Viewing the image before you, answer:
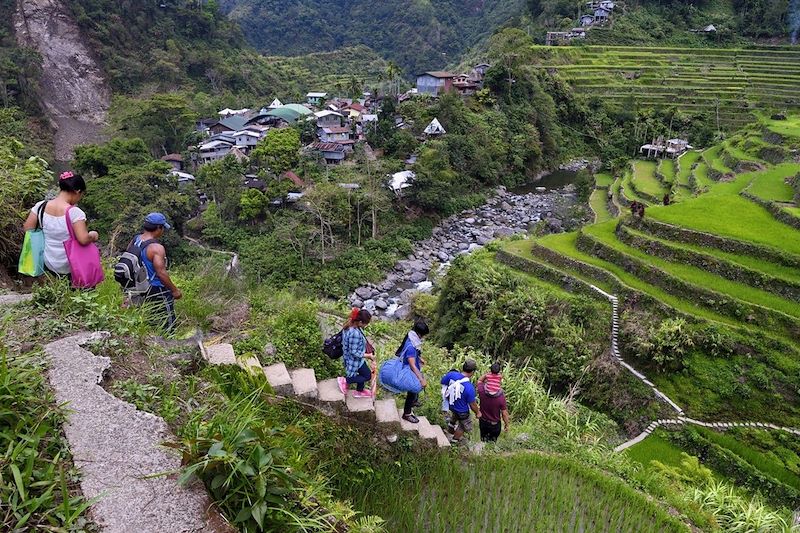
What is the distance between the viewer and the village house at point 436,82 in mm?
38906

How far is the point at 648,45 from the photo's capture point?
164 feet

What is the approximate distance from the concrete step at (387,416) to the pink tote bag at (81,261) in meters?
2.82

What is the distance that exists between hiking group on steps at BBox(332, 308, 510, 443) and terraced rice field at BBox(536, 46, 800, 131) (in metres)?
40.4

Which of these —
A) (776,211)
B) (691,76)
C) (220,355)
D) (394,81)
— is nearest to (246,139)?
(394,81)

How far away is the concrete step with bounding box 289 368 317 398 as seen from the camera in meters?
3.96

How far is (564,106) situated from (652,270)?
32.8 metres

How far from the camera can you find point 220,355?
4004 millimetres

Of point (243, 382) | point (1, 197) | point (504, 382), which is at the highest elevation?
point (1, 197)

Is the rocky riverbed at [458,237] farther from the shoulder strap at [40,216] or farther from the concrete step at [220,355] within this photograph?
the shoulder strap at [40,216]

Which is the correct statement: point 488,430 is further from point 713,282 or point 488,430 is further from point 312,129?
point 312,129

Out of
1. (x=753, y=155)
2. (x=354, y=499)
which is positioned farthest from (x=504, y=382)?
(x=753, y=155)

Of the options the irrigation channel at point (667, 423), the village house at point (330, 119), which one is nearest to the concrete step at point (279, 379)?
the irrigation channel at point (667, 423)

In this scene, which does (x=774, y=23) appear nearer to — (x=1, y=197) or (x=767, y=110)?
(x=767, y=110)

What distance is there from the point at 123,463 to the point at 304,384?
172 centimetres
